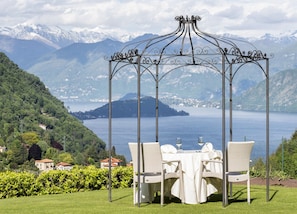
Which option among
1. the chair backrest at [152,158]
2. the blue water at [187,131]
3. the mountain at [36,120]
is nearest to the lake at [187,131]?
the blue water at [187,131]

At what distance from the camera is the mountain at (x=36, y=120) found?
179ft

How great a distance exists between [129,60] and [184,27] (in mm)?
A: 816

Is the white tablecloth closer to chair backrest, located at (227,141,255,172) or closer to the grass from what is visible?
the grass

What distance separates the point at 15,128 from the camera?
55.6 metres

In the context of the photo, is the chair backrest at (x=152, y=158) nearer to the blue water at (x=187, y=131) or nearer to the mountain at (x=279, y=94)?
the blue water at (x=187, y=131)

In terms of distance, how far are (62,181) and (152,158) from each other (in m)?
3.09

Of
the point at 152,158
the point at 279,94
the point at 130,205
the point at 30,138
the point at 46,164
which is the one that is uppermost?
the point at 279,94

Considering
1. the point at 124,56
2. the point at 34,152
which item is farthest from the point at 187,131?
the point at 124,56

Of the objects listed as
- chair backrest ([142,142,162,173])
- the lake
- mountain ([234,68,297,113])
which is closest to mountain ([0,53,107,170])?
the lake

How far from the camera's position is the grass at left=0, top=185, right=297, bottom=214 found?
295 inches

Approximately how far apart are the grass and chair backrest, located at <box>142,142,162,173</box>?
463 mm

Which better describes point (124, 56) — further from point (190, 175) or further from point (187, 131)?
point (187, 131)

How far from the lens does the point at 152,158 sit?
7.68 meters

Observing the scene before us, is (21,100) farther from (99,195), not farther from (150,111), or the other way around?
(150,111)
